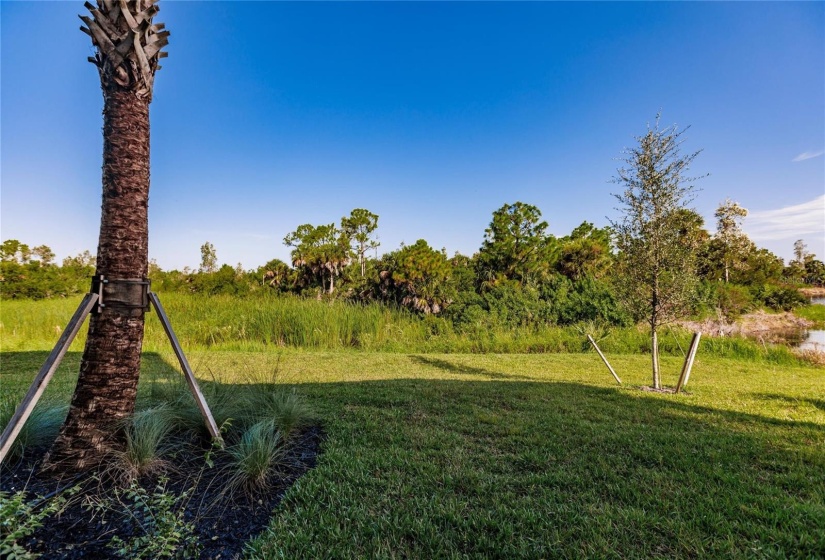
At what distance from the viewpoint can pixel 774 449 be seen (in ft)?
11.3

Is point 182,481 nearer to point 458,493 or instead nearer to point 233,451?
point 233,451

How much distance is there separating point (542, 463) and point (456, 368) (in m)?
4.99

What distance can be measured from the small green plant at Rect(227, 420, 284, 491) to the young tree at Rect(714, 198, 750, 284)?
2701 centimetres

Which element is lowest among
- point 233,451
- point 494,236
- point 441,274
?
point 233,451

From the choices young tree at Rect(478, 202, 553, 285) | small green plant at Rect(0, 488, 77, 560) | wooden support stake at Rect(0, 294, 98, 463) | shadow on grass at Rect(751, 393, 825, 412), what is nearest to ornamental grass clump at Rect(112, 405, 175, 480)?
small green plant at Rect(0, 488, 77, 560)

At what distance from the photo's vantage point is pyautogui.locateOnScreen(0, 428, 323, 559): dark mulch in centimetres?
189

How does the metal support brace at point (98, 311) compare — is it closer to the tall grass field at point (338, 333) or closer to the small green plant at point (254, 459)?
the small green plant at point (254, 459)

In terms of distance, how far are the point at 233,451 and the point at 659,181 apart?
21.9 ft

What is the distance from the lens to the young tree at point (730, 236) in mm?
23516

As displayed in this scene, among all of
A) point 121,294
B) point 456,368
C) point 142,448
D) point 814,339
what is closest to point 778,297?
point 814,339

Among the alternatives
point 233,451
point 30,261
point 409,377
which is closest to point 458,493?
point 233,451

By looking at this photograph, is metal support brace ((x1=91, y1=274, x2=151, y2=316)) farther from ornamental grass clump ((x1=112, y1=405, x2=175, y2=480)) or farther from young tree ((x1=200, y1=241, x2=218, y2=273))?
young tree ((x1=200, y1=241, x2=218, y2=273))

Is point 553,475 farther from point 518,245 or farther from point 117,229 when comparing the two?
point 518,245

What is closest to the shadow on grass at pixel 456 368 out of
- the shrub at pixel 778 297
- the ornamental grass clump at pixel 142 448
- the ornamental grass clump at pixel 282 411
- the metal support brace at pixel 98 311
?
the ornamental grass clump at pixel 282 411
